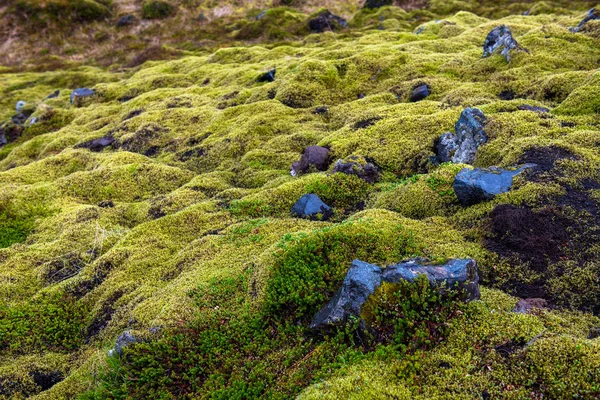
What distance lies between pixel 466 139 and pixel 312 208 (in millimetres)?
4420

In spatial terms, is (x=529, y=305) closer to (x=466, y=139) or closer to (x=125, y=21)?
(x=466, y=139)

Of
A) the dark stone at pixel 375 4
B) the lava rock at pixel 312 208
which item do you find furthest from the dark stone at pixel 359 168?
the dark stone at pixel 375 4

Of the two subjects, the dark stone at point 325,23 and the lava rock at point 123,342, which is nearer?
the lava rock at point 123,342

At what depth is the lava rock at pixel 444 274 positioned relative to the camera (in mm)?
5594

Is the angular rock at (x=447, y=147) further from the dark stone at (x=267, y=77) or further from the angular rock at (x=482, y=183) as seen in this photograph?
the dark stone at (x=267, y=77)

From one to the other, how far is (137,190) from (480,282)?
10639 mm

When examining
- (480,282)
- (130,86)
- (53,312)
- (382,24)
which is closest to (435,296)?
(480,282)

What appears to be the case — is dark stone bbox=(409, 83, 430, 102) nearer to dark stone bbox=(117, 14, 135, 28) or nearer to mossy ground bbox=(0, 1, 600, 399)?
A: mossy ground bbox=(0, 1, 600, 399)

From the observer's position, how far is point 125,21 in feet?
172

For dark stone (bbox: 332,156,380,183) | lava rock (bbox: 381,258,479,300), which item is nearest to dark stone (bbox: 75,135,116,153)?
dark stone (bbox: 332,156,380,183)

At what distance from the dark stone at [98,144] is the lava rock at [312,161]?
32.1 feet

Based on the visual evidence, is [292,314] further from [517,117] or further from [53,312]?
[517,117]

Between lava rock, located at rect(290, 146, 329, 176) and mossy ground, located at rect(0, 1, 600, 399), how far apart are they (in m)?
0.40

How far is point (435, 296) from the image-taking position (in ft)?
17.6
